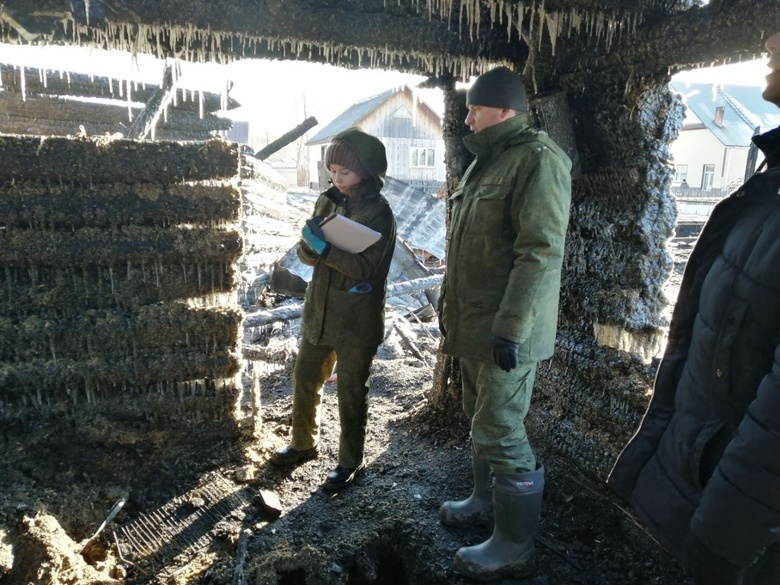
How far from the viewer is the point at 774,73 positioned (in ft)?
5.20

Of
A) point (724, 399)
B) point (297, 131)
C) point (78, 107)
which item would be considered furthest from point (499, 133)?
point (78, 107)

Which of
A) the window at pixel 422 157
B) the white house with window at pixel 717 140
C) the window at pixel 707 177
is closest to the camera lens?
the window at pixel 422 157

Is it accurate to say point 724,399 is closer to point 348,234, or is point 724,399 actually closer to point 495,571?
point 495,571

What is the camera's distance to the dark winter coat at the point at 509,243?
229 cm

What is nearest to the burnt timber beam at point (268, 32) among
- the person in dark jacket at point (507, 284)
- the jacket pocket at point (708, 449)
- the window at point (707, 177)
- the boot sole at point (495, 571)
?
the person in dark jacket at point (507, 284)

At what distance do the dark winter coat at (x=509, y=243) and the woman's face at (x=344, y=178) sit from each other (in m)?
0.79

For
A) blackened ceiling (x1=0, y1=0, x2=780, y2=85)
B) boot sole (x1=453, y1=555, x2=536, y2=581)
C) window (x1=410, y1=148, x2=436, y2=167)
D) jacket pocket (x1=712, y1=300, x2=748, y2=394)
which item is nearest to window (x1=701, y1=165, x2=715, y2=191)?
window (x1=410, y1=148, x2=436, y2=167)

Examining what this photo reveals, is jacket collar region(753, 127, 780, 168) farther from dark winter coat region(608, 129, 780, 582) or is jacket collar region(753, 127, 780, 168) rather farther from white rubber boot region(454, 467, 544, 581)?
white rubber boot region(454, 467, 544, 581)

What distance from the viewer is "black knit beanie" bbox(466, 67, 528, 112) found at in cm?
242

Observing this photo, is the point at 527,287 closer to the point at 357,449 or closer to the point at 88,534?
the point at 357,449

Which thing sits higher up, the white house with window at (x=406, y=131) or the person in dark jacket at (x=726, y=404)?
the white house with window at (x=406, y=131)

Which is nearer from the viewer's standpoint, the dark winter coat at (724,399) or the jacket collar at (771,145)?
the dark winter coat at (724,399)

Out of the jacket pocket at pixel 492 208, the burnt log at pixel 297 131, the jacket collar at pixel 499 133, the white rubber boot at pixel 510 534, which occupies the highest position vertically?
the burnt log at pixel 297 131

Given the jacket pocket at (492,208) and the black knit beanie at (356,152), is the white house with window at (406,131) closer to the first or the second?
the black knit beanie at (356,152)
